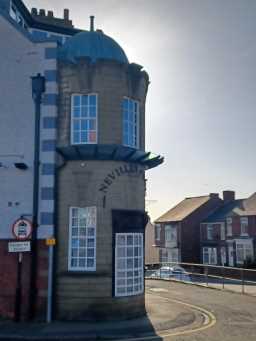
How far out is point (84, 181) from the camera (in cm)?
1477

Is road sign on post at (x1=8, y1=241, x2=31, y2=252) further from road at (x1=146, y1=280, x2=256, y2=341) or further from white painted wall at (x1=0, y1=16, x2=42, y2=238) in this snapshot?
road at (x1=146, y1=280, x2=256, y2=341)

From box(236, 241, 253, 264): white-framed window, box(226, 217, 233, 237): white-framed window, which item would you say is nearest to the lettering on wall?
box(236, 241, 253, 264): white-framed window

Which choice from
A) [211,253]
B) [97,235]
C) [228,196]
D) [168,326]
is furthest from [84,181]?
[228,196]

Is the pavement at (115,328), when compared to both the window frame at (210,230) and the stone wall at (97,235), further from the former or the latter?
the window frame at (210,230)

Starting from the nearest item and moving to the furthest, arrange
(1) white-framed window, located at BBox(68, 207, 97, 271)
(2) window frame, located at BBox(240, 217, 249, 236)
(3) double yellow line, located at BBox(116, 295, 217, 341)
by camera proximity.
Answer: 1. (3) double yellow line, located at BBox(116, 295, 217, 341)
2. (1) white-framed window, located at BBox(68, 207, 97, 271)
3. (2) window frame, located at BBox(240, 217, 249, 236)

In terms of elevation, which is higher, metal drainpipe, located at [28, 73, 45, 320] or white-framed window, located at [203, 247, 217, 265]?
metal drainpipe, located at [28, 73, 45, 320]

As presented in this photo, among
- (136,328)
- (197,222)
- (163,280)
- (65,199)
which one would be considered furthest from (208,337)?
(197,222)

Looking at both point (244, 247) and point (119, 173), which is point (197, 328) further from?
point (244, 247)

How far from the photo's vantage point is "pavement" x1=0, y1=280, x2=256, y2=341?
11914mm

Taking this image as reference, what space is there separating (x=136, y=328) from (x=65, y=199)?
15.0ft

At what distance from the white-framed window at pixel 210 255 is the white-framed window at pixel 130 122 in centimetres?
3998

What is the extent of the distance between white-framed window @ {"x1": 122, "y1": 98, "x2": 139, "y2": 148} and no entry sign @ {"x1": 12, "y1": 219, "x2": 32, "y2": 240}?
4215mm

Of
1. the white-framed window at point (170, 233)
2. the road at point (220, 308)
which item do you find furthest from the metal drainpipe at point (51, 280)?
the white-framed window at point (170, 233)

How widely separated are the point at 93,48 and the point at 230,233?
39.2 m
